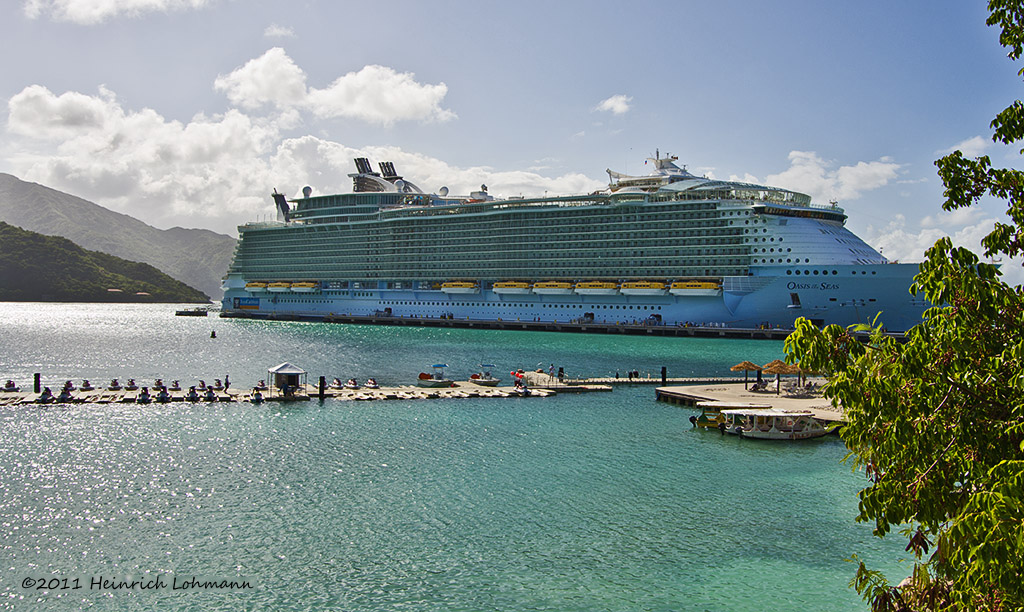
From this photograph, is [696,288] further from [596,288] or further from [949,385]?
[949,385]

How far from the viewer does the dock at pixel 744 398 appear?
32000 mm

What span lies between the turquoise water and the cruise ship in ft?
134

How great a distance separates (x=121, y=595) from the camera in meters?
13.8

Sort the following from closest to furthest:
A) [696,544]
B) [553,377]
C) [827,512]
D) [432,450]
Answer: [696,544] < [827,512] < [432,450] < [553,377]

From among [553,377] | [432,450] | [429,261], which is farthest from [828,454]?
[429,261]

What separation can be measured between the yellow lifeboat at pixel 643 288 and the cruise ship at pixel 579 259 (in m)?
0.15

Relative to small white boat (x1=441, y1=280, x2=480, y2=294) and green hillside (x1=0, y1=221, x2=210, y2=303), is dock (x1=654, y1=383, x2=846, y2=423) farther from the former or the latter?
green hillside (x1=0, y1=221, x2=210, y2=303)

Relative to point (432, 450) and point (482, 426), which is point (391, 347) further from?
point (432, 450)

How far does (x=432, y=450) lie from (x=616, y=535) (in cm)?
978

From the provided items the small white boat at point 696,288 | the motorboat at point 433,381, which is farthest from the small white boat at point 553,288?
the motorboat at point 433,381

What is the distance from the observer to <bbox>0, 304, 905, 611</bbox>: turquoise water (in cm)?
1427

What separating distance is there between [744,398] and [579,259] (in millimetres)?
52464

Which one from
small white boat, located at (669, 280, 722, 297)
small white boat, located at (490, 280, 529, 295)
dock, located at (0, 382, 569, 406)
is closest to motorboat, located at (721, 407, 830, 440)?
dock, located at (0, 382, 569, 406)

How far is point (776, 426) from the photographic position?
28922 mm
